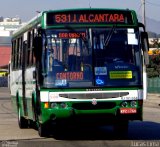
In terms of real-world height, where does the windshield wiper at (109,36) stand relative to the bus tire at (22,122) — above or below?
above

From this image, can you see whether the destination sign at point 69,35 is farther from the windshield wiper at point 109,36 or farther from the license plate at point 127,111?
the license plate at point 127,111

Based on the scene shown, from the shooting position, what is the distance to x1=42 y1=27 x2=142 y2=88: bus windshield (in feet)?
46.3

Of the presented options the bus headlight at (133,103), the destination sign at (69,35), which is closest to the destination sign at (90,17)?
the destination sign at (69,35)

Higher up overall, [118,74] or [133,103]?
[118,74]

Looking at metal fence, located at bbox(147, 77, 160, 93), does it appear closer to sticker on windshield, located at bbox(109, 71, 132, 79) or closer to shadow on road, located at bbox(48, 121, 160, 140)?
shadow on road, located at bbox(48, 121, 160, 140)

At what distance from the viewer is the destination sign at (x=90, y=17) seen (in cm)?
1446

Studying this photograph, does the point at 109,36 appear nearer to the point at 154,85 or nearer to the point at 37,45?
the point at 37,45

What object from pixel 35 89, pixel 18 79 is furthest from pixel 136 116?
pixel 18 79

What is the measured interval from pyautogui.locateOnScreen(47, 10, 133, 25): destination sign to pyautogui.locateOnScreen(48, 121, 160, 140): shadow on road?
2969 mm

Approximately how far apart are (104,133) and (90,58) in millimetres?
3304

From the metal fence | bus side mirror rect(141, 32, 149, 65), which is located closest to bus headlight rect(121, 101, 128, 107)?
bus side mirror rect(141, 32, 149, 65)

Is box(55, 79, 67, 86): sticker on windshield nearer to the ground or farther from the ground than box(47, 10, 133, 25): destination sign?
nearer to the ground

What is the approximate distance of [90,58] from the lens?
1421 centimetres

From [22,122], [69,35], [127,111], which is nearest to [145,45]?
[127,111]
